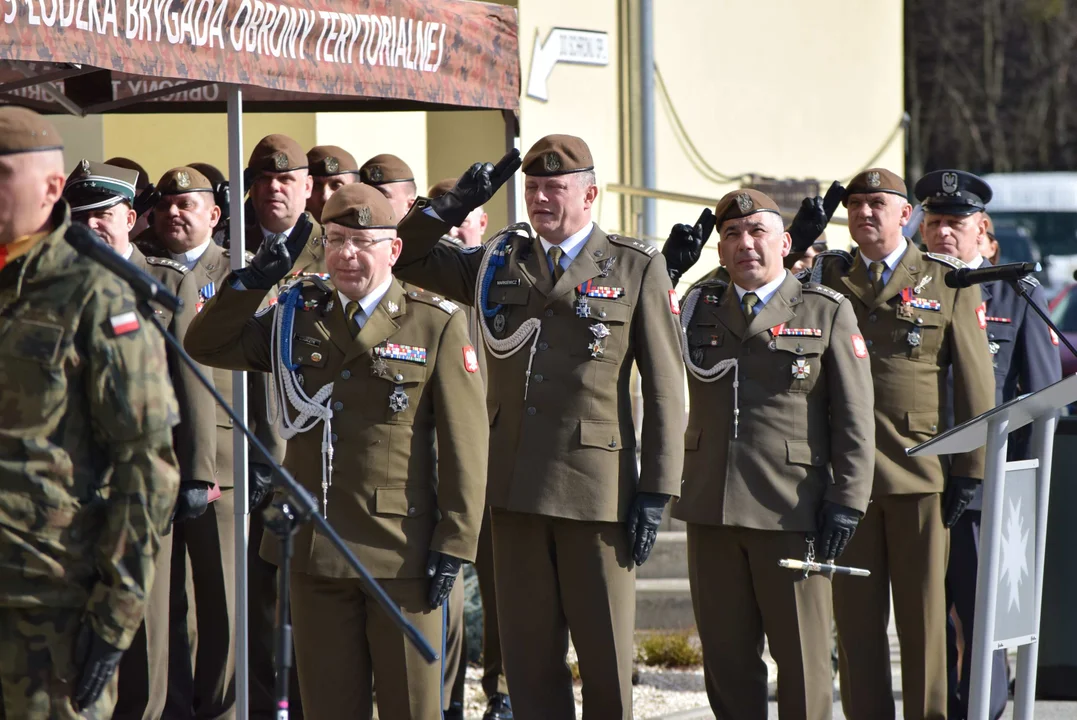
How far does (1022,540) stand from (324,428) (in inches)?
81.6

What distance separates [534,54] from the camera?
11.4 metres

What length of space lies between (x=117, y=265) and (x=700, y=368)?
9.40 ft

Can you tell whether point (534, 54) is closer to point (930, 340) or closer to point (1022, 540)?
point (930, 340)

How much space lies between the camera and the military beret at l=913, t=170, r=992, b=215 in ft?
22.7

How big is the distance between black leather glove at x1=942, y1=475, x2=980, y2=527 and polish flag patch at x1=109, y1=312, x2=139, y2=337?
12.1 ft

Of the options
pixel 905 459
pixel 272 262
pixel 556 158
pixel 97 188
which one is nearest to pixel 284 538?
pixel 272 262

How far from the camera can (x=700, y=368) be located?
598cm

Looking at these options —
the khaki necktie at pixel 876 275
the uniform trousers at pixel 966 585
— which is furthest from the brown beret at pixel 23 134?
the uniform trousers at pixel 966 585

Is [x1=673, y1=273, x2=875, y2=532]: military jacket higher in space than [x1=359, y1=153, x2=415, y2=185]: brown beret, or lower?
lower

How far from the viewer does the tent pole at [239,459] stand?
546 centimetres

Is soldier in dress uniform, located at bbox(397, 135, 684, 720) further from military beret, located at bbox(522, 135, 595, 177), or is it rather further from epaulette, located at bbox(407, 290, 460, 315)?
epaulette, located at bbox(407, 290, 460, 315)

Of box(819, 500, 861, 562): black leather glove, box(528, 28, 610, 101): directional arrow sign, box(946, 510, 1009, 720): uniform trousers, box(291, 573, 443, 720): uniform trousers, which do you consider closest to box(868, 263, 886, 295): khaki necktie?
box(946, 510, 1009, 720): uniform trousers

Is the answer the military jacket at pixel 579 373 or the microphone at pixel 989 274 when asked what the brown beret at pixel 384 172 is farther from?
the microphone at pixel 989 274

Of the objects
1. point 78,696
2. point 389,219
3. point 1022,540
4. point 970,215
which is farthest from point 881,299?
point 78,696
